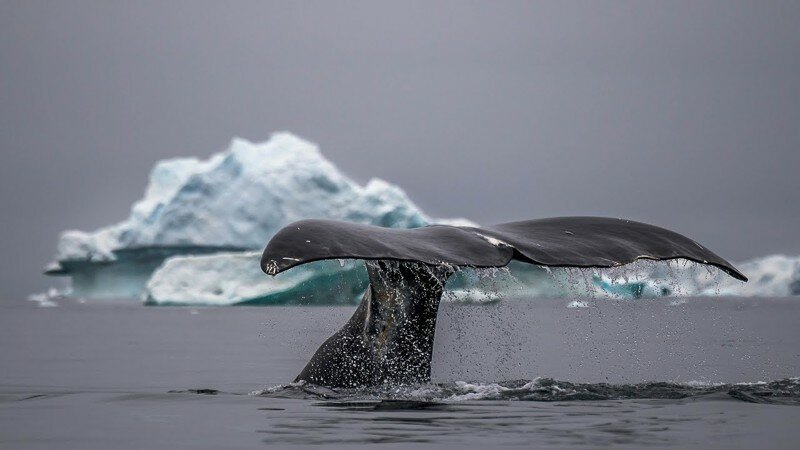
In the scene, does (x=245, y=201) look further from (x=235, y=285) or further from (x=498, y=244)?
(x=498, y=244)

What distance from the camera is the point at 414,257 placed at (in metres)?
5.27

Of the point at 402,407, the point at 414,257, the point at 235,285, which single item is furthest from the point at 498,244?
the point at 235,285

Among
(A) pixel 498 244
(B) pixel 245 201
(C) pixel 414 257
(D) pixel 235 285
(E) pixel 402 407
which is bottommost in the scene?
(E) pixel 402 407

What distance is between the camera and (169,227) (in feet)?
134

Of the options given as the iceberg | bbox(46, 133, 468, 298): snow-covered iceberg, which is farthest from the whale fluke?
bbox(46, 133, 468, 298): snow-covered iceberg

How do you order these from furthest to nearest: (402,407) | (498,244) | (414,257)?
(402,407)
(498,244)
(414,257)

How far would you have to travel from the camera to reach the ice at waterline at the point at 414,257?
5133mm

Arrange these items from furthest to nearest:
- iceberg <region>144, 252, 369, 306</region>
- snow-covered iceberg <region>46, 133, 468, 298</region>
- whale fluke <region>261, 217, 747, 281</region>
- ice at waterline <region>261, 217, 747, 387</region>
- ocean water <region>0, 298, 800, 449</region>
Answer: snow-covered iceberg <region>46, 133, 468, 298</region>
iceberg <region>144, 252, 369, 306</region>
ocean water <region>0, 298, 800, 449</region>
ice at waterline <region>261, 217, 747, 387</region>
whale fluke <region>261, 217, 747, 281</region>

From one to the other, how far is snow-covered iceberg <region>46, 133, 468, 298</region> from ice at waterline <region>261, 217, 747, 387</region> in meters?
30.1

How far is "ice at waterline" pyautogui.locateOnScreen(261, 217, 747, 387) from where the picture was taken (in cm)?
513

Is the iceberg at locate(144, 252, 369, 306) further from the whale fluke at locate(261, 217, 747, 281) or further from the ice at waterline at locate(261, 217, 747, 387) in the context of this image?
the whale fluke at locate(261, 217, 747, 281)

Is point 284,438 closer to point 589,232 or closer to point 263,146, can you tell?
point 589,232

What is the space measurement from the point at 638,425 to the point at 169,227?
3603cm

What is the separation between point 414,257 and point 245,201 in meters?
34.9
